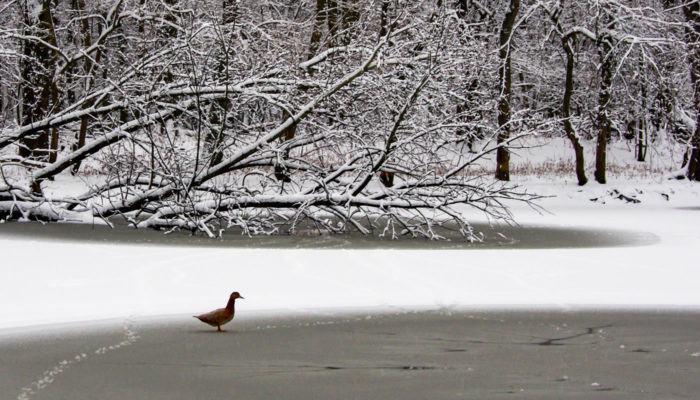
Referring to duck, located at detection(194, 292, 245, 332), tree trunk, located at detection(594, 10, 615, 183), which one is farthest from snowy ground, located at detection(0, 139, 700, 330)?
tree trunk, located at detection(594, 10, 615, 183)

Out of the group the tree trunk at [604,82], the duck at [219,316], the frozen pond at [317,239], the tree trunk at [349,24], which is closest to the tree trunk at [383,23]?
the tree trunk at [349,24]

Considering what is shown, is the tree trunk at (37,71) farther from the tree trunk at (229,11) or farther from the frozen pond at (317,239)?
the frozen pond at (317,239)

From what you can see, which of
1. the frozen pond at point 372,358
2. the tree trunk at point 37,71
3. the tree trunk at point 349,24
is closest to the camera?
the frozen pond at point 372,358

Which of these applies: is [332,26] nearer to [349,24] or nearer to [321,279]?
[349,24]

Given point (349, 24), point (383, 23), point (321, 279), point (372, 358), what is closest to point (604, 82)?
point (383, 23)

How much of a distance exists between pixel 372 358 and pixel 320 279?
3.21 metres

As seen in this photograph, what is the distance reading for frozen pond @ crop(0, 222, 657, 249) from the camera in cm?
1160

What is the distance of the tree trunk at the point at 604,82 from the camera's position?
933 inches

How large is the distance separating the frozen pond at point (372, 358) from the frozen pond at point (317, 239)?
4.69 meters

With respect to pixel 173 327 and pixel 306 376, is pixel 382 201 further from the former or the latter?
pixel 306 376

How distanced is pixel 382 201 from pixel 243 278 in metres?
4.40

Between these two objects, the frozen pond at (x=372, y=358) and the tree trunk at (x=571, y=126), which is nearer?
the frozen pond at (x=372, y=358)

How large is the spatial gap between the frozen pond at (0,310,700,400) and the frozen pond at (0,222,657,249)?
4.69 m

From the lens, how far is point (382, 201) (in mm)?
12633
